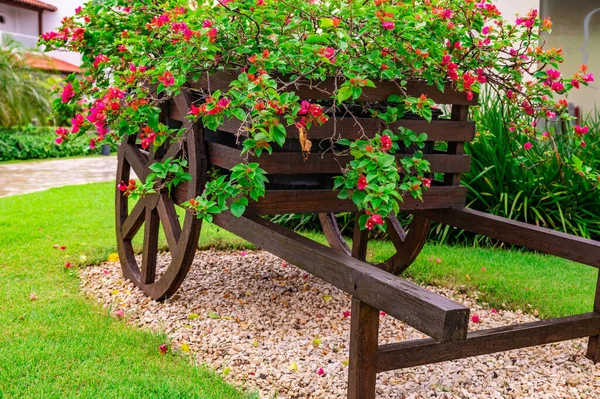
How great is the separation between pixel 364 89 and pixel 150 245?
→ 170cm

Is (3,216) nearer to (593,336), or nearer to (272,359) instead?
(272,359)

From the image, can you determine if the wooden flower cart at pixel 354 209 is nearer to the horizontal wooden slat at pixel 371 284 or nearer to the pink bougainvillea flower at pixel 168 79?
the horizontal wooden slat at pixel 371 284

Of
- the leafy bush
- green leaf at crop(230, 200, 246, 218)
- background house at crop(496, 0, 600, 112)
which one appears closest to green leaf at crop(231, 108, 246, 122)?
green leaf at crop(230, 200, 246, 218)

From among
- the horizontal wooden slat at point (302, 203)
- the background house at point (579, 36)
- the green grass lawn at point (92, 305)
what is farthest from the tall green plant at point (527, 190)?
the background house at point (579, 36)

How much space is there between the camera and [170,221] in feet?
11.1

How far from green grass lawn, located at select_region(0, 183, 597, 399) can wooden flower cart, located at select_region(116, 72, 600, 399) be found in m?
0.54

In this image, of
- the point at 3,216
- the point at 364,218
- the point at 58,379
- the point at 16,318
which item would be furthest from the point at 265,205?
the point at 3,216

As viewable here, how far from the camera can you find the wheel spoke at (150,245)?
3635mm

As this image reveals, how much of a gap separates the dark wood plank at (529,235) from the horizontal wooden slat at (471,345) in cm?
32

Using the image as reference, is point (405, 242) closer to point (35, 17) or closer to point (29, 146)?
point (29, 146)

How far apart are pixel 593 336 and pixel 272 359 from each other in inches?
58.5

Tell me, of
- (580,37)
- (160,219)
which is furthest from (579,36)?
(160,219)

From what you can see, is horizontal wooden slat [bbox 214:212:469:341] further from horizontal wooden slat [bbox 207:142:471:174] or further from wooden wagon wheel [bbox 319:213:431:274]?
wooden wagon wheel [bbox 319:213:431:274]

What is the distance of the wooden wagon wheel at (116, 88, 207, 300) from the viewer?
2920 millimetres
